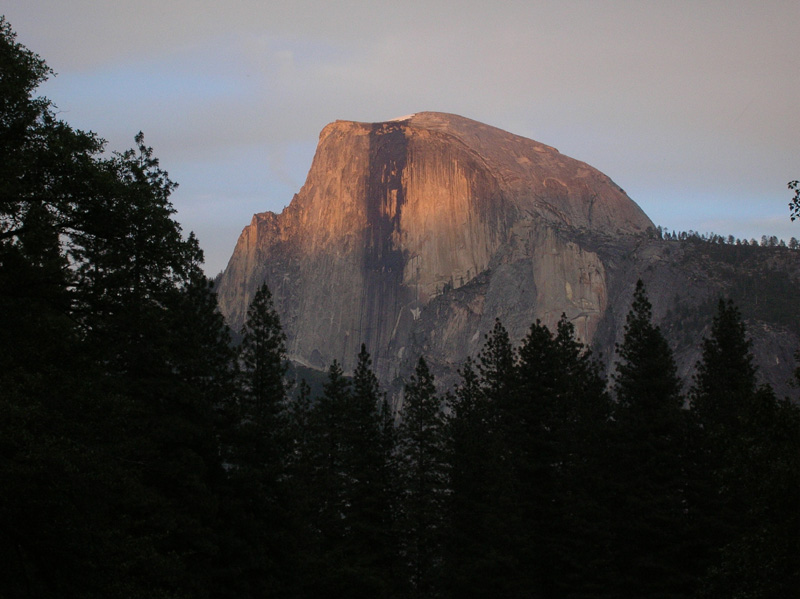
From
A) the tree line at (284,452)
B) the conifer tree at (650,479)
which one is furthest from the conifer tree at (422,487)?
the conifer tree at (650,479)

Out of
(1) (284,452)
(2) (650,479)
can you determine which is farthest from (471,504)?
(1) (284,452)

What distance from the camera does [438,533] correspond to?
138ft

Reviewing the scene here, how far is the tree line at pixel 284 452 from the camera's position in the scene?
13922mm

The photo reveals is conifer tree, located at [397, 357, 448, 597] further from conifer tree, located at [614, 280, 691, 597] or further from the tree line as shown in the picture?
conifer tree, located at [614, 280, 691, 597]

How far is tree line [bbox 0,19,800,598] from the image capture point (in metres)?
13.9

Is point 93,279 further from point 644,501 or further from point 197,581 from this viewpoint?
point 644,501

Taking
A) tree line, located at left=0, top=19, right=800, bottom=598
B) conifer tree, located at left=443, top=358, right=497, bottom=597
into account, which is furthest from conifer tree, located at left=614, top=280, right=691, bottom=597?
conifer tree, located at left=443, top=358, right=497, bottom=597

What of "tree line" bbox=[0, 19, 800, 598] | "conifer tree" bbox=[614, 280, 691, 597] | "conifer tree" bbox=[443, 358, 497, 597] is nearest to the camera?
"tree line" bbox=[0, 19, 800, 598]

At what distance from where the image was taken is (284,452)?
34500 mm

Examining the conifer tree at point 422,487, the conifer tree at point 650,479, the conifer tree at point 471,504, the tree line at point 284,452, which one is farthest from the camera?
the conifer tree at point 422,487

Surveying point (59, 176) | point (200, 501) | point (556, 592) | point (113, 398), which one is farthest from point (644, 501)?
point (59, 176)

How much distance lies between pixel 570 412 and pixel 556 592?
840cm

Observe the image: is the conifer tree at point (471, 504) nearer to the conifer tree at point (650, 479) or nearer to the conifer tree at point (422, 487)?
the conifer tree at point (422, 487)

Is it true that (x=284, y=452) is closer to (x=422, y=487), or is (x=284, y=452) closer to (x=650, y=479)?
(x=422, y=487)
